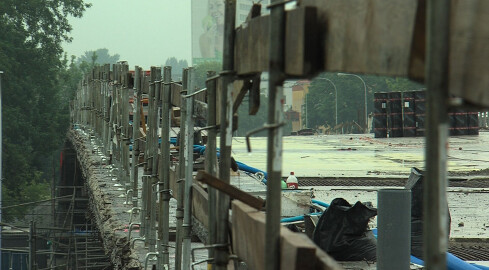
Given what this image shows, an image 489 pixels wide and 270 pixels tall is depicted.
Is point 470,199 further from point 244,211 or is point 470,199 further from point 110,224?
point 244,211

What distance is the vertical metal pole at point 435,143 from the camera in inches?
99.6

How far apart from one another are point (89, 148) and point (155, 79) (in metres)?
17.1

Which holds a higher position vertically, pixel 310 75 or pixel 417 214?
pixel 310 75

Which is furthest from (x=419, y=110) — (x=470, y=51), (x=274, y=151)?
(x=470, y=51)

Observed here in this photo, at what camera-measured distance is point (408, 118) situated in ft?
148

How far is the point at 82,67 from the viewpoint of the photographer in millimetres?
113688

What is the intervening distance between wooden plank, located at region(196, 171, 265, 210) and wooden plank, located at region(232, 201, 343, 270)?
0.12ft

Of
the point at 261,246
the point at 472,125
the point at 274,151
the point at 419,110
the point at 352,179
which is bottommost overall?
the point at 352,179

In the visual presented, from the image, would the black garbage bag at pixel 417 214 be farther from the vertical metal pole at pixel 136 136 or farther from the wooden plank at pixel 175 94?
the vertical metal pole at pixel 136 136

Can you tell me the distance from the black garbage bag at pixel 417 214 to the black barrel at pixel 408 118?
111ft

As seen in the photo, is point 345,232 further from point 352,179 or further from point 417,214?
point 352,179

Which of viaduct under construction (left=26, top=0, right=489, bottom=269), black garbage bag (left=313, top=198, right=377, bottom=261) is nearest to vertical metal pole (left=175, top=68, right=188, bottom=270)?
viaduct under construction (left=26, top=0, right=489, bottom=269)

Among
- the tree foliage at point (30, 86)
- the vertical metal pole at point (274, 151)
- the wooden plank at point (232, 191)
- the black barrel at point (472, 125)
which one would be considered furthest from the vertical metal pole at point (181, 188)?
the tree foliage at point (30, 86)

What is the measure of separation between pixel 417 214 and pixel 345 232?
1355 mm
